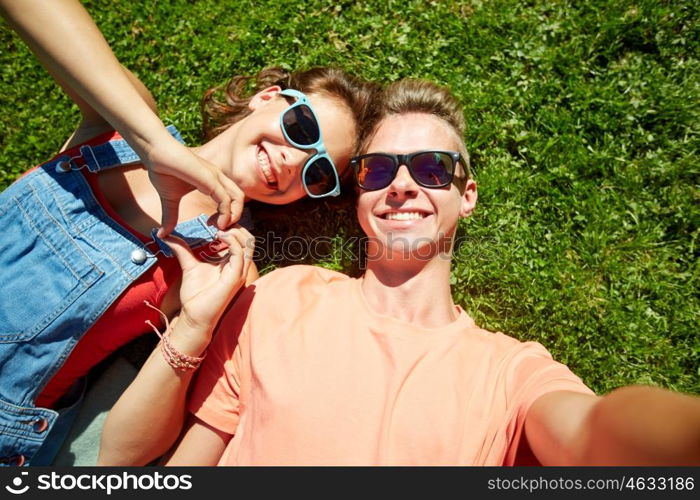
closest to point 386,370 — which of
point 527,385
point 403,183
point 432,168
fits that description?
point 527,385

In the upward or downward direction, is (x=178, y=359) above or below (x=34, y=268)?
below

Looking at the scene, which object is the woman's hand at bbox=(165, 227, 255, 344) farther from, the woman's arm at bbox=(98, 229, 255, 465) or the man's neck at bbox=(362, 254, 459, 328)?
the man's neck at bbox=(362, 254, 459, 328)

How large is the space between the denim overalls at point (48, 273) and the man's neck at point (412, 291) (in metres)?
1.34

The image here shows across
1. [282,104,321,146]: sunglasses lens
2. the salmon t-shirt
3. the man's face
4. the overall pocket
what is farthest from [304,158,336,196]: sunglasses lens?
the overall pocket

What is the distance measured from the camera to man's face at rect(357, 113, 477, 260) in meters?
2.95

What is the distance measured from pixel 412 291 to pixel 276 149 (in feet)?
4.19

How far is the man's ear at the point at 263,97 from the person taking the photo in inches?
130

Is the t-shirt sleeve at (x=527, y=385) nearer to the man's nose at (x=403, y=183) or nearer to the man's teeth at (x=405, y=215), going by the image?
the man's teeth at (x=405, y=215)

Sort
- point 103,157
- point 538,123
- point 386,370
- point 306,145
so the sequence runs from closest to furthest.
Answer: point 386,370, point 103,157, point 306,145, point 538,123

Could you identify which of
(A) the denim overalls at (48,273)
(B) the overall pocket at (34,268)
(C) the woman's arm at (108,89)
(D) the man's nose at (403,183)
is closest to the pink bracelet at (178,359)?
(A) the denim overalls at (48,273)

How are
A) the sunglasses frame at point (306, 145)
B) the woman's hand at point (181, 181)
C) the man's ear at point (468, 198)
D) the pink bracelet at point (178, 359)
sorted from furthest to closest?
the man's ear at point (468, 198)
the sunglasses frame at point (306, 145)
the pink bracelet at point (178, 359)
the woman's hand at point (181, 181)

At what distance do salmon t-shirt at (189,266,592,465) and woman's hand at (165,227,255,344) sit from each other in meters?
0.24

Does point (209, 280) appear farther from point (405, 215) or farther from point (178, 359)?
point (405, 215)

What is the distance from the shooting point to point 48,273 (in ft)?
9.25
